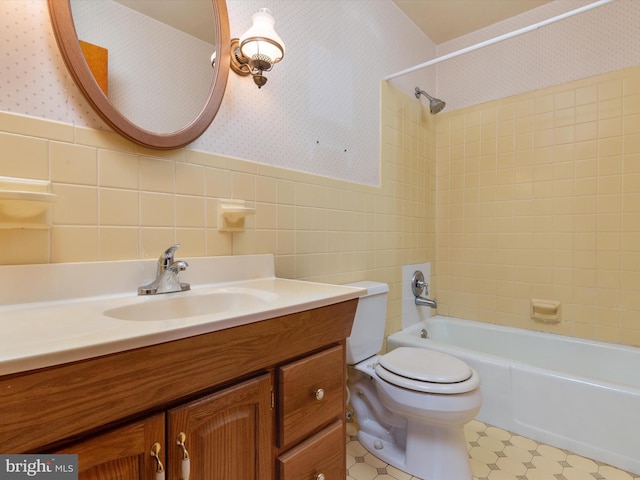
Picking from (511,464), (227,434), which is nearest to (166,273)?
(227,434)

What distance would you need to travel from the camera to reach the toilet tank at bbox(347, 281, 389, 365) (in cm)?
151

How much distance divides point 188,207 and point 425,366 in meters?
1.14

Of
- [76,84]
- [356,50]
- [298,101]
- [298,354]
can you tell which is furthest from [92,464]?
[356,50]

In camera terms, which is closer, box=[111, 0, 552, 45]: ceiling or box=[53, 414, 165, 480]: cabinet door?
box=[53, 414, 165, 480]: cabinet door

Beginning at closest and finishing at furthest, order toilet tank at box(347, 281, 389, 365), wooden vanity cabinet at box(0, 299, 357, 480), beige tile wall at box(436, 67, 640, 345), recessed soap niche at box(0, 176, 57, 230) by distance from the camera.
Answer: wooden vanity cabinet at box(0, 299, 357, 480)
recessed soap niche at box(0, 176, 57, 230)
toilet tank at box(347, 281, 389, 365)
beige tile wall at box(436, 67, 640, 345)

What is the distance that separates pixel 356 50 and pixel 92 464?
1.96 metres

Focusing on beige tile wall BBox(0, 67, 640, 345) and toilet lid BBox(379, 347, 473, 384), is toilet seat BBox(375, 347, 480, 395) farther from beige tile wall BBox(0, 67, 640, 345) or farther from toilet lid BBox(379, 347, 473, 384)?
beige tile wall BBox(0, 67, 640, 345)

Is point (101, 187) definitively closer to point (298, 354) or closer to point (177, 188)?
point (177, 188)

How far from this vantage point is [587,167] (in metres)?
1.96

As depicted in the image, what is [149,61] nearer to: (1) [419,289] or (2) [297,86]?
(2) [297,86]

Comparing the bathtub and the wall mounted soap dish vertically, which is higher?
the wall mounted soap dish

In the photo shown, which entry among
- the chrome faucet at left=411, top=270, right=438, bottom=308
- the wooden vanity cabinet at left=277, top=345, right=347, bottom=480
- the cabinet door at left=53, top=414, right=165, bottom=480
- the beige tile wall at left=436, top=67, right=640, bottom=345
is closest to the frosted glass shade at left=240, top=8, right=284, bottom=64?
the wooden vanity cabinet at left=277, top=345, right=347, bottom=480

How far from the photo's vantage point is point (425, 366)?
1.39 m

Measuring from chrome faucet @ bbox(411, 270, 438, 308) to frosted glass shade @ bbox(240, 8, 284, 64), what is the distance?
163 cm
